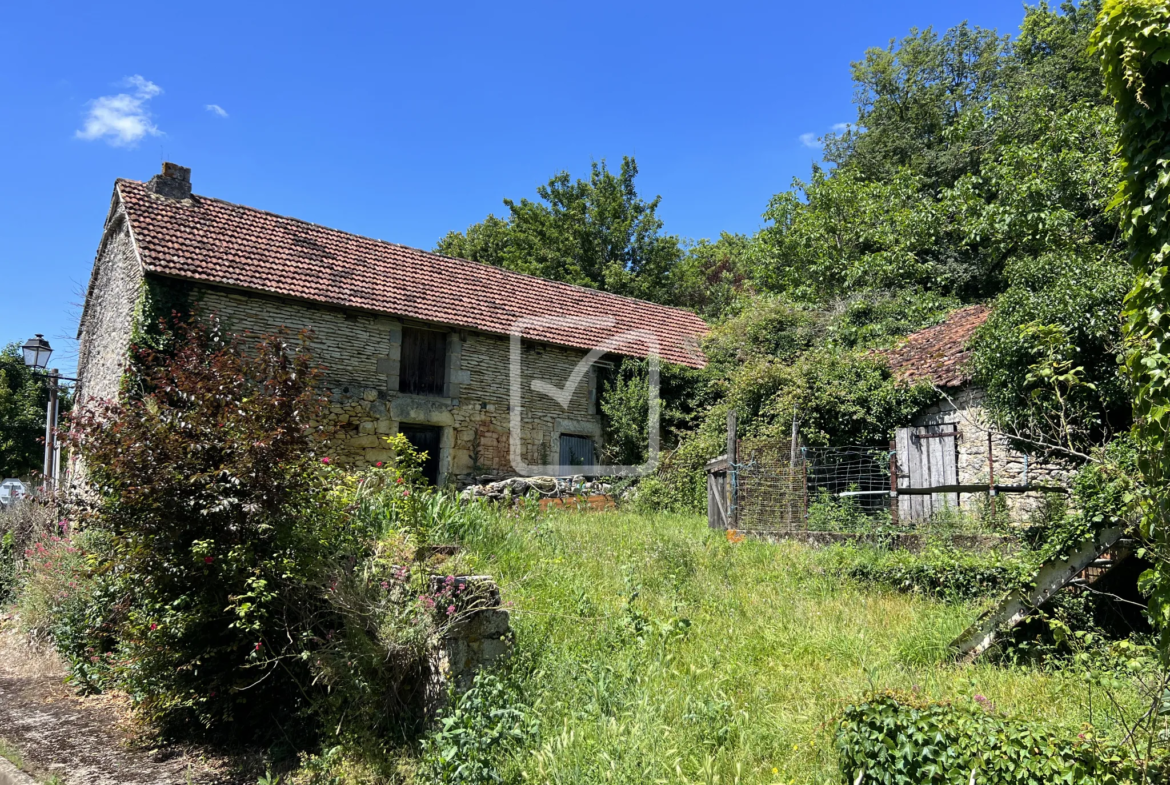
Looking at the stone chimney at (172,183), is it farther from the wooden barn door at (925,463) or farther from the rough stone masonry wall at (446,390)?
the wooden barn door at (925,463)

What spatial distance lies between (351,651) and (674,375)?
12.2 meters

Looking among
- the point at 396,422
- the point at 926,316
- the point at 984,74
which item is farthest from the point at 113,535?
the point at 984,74

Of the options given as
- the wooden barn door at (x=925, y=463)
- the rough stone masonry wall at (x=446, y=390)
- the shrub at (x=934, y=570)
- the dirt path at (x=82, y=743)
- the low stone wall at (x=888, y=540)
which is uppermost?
the rough stone masonry wall at (x=446, y=390)

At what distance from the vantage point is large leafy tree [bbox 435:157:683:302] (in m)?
27.7

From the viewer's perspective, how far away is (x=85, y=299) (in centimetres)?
1599

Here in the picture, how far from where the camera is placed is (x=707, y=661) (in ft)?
17.1

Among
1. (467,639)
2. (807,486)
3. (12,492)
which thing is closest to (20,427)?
(12,492)

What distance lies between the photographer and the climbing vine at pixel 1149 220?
2.76 meters

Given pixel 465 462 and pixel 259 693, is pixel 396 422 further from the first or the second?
pixel 259 693

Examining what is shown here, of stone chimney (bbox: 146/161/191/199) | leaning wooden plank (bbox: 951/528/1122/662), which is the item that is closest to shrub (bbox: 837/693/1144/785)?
leaning wooden plank (bbox: 951/528/1122/662)

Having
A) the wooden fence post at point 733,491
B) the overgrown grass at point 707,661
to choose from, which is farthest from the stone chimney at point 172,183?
the wooden fence post at point 733,491

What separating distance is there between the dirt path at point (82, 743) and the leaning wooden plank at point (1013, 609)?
17.4 feet

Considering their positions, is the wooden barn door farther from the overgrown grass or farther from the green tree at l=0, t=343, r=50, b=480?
the green tree at l=0, t=343, r=50, b=480

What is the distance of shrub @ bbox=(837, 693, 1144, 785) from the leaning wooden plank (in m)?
1.59
